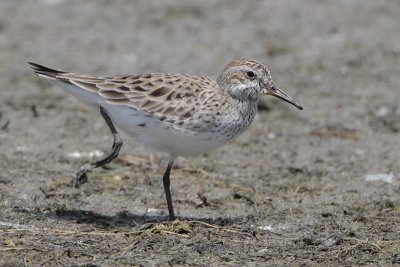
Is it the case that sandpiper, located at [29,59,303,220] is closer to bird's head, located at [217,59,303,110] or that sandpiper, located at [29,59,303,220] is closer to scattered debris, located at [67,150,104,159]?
bird's head, located at [217,59,303,110]

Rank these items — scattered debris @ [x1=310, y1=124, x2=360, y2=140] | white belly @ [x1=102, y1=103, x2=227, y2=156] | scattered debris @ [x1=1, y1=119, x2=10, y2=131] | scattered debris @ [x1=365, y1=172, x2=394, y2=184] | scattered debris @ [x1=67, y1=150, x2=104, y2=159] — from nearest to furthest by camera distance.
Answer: white belly @ [x1=102, y1=103, x2=227, y2=156], scattered debris @ [x1=365, y1=172, x2=394, y2=184], scattered debris @ [x1=67, y1=150, x2=104, y2=159], scattered debris @ [x1=1, y1=119, x2=10, y2=131], scattered debris @ [x1=310, y1=124, x2=360, y2=140]

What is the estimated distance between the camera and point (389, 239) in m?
7.96

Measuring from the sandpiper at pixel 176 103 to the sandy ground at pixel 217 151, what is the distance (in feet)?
2.46

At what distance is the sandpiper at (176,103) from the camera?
810cm

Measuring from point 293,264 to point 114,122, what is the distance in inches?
85.8

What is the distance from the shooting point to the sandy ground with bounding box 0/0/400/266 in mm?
7684

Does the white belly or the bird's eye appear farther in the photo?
the bird's eye

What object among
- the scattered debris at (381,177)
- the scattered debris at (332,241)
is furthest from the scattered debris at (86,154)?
the scattered debris at (332,241)

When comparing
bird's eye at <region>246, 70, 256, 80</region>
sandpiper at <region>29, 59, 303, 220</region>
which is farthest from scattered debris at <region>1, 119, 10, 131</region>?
bird's eye at <region>246, 70, 256, 80</region>

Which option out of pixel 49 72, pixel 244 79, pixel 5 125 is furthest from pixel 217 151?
pixel 49 72

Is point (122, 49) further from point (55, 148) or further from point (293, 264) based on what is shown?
point (293, 264)

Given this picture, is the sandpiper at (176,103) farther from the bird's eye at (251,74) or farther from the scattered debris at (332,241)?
the scattered debris at (332,241)

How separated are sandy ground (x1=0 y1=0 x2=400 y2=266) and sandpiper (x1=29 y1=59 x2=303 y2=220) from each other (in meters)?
0.75

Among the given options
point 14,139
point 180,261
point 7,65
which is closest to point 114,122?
point 180,261
